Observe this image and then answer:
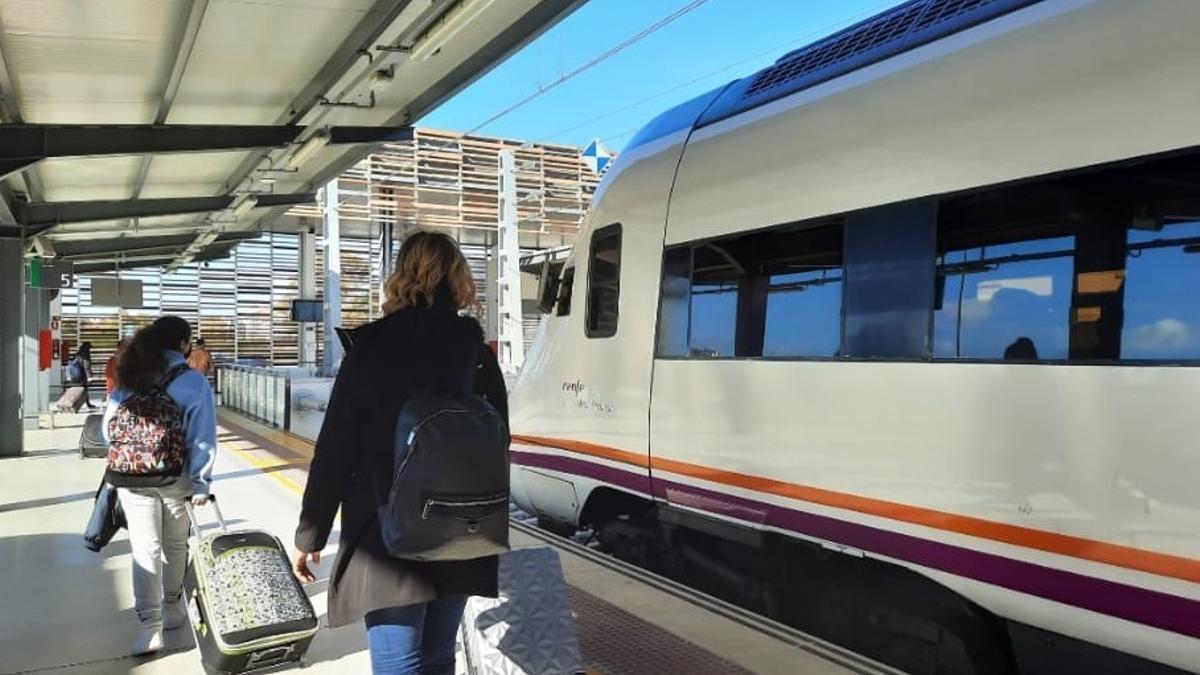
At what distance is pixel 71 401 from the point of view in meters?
16.4

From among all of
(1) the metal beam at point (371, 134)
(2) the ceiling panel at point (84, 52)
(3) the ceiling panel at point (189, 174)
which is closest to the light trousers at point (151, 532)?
(2) the ceiling panel at point (84, 52)

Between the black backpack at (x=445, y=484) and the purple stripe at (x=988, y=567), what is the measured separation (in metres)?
1.93

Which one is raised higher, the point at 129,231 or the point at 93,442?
the point at 129,231

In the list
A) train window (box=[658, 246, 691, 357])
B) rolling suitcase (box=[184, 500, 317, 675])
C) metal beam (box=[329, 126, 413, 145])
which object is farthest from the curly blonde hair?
metal beam (box=[329, 126, 413, 145])

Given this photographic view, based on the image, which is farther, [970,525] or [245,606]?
[245,606]

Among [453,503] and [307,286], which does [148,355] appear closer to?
→ [453,503]

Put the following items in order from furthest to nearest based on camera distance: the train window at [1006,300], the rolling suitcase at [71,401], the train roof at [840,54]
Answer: the rolling suitcase at [71,401] → the train roof at [840,54] → the train window at [1006,300]

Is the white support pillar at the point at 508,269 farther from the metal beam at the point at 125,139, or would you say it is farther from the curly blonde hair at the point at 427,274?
the curly blonde hair at the point at 427,274

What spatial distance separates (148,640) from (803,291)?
3375 millimetres

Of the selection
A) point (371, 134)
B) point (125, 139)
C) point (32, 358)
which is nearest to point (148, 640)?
point (125, 139)

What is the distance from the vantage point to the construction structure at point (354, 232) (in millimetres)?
25812

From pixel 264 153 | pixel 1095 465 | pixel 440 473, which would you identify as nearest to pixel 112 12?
pixel 264 153

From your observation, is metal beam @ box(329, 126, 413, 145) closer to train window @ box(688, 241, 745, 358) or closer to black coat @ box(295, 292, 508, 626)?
train window @ box(688, 241, 745, 358)

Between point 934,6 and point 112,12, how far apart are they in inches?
188
